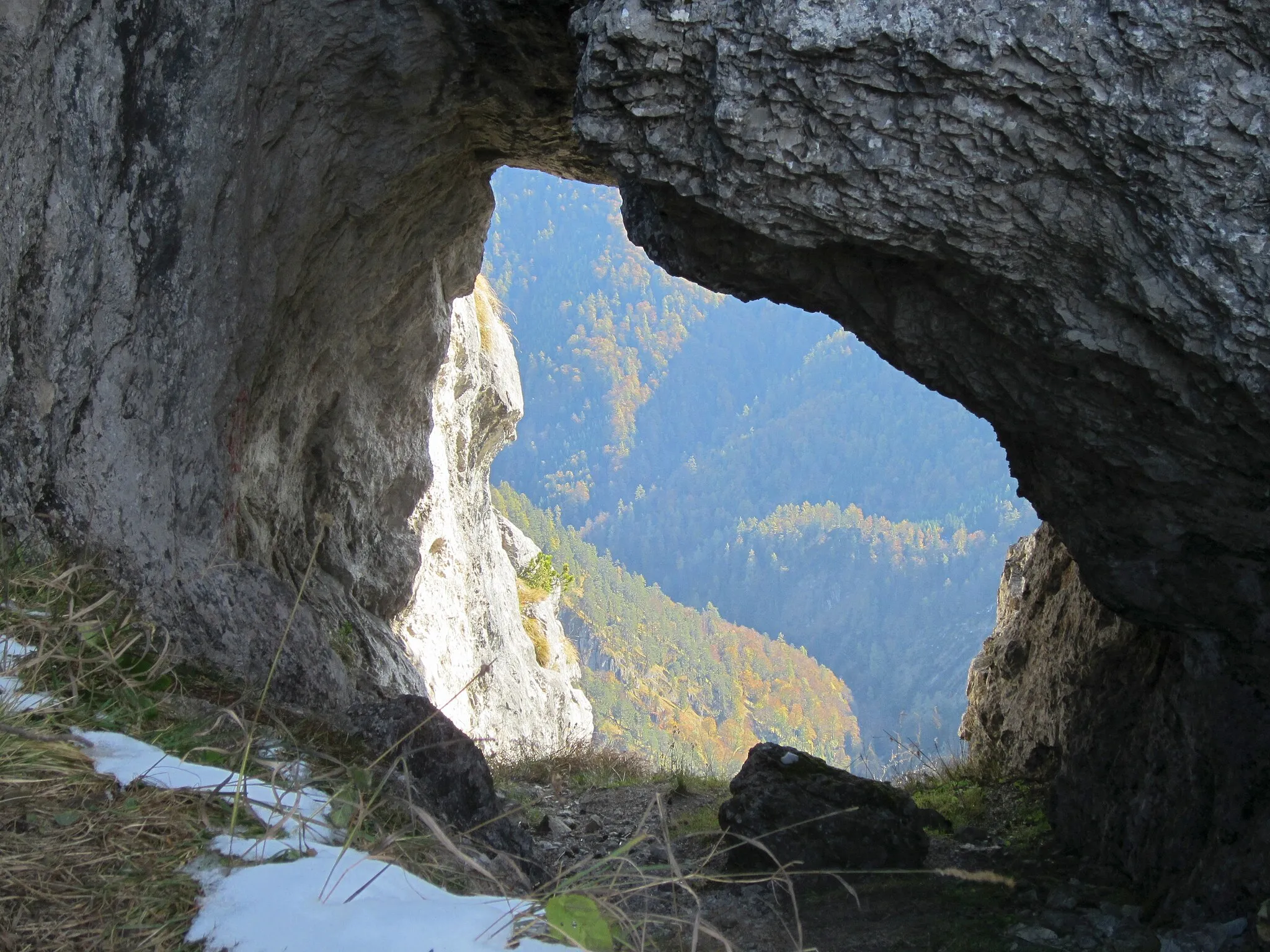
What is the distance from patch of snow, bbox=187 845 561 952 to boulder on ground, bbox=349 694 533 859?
1684mm

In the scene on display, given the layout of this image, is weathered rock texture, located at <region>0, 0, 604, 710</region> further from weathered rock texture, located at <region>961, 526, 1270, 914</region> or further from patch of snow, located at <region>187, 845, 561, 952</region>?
weathered rock texture, located at <region>961, 526, 1270, 914</region>

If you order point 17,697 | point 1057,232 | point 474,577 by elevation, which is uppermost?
point 1057,232

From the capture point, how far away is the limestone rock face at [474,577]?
12133 mm

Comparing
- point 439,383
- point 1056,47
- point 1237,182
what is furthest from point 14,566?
point 439,383

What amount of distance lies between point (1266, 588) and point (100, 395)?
5.33 metres

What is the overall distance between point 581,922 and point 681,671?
349 feet

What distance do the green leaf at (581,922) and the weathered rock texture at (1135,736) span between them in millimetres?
3422

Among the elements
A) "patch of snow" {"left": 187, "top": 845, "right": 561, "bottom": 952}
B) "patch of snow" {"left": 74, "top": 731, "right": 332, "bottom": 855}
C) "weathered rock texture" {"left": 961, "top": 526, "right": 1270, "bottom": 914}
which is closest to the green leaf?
"patch of snow" {"left": 187, "top": 845, "right": 561, "bottom": 952}

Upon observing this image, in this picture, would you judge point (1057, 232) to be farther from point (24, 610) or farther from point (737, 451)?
point (737, 451)

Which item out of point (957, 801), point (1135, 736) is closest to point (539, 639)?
point (957, 801)

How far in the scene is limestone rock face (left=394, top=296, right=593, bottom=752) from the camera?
12.1 m

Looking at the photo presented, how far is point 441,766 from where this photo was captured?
15.5 ft

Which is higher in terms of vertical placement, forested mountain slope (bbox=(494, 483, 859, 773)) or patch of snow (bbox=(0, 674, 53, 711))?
patch of snow (bbox=(0, 674, 53, 711))

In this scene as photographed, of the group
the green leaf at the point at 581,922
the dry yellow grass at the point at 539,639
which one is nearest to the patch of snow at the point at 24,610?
the green leaf at the point at 581,922
